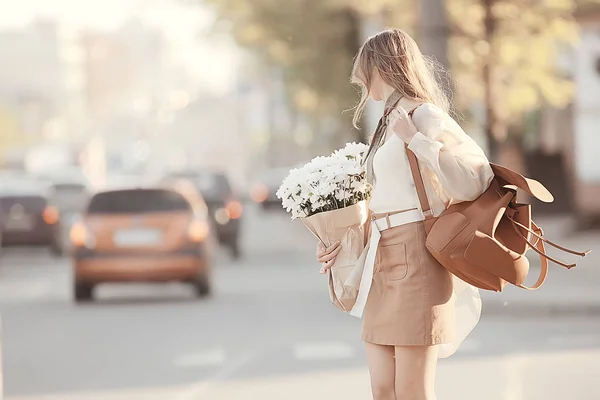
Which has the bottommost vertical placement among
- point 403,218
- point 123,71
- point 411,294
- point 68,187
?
point 411,294

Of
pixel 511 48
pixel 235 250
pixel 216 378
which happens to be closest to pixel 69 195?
pixel 235 250

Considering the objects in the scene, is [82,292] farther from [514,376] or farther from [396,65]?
[396,65]

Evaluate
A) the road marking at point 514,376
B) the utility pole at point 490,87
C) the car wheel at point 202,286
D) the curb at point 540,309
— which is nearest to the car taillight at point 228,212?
the utility pole at point 490,87

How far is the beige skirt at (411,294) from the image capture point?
539 centimetres

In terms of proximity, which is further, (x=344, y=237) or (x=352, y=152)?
(x=352, y=152)

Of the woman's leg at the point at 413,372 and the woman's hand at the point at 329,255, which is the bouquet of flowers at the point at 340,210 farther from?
the woman's leg at the point at 413,372

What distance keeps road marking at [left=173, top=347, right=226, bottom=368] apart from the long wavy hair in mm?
6499

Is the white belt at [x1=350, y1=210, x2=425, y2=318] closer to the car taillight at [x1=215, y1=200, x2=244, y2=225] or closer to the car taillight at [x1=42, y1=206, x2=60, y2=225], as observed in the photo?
the car taillight at [x1=215, y1=200, x2=244, y2=225]

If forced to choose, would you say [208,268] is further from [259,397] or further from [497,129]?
[259,397]

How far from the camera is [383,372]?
547 cm

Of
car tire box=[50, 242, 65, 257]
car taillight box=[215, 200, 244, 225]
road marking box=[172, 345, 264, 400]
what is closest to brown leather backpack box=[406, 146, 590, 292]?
road marking box=[172, 345, 264, 400]

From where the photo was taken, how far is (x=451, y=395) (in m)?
9.66

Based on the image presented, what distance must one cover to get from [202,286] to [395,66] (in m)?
13.4

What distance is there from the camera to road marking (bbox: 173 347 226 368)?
38.8ft
